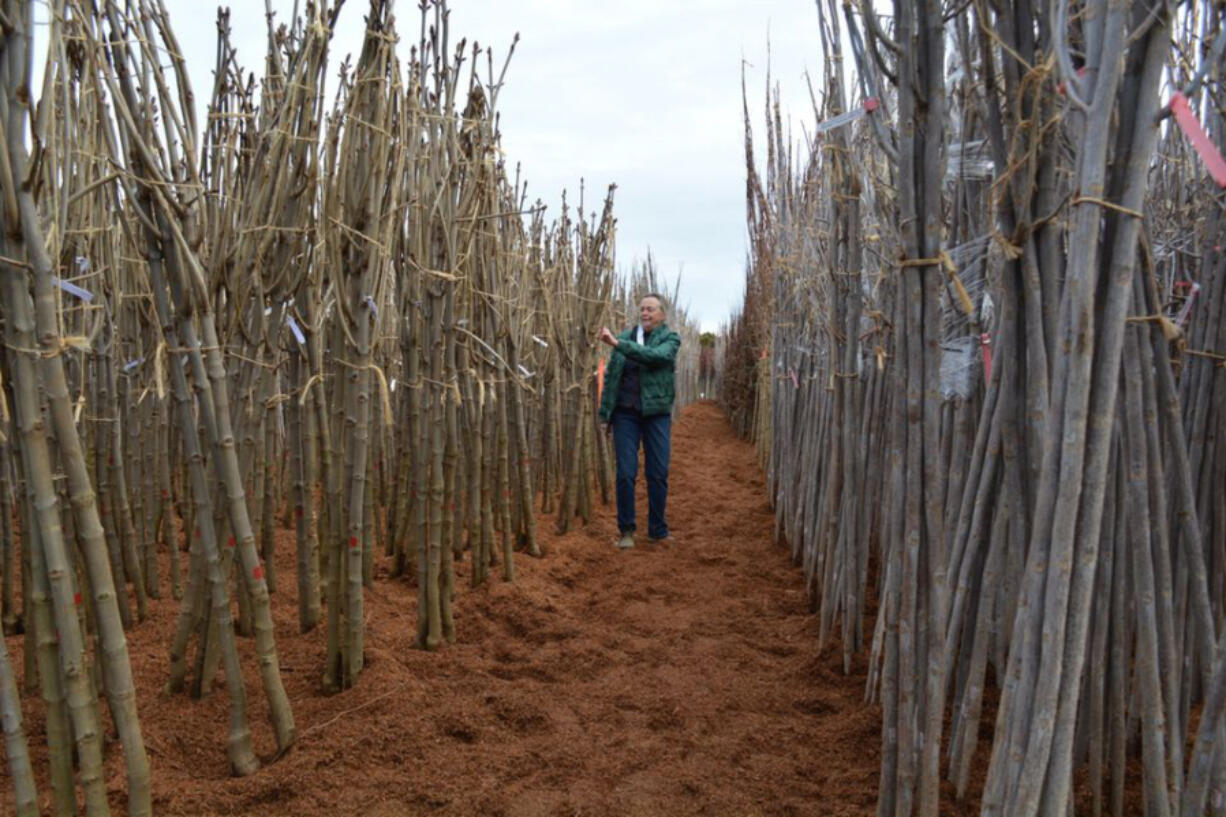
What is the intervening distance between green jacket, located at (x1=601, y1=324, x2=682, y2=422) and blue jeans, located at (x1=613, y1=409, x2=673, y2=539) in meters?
0.08

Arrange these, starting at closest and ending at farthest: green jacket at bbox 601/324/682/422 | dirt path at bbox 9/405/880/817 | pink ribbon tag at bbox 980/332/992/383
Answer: pink ribbon tag at bbox 980/332/992/383 → dirt path at bbox 9/405/880/817 → green jacket at bbox 601/324/682/422

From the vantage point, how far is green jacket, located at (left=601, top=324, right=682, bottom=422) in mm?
5164

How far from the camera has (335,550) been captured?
2.70m

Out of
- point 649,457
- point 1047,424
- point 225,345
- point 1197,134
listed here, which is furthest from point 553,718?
point 649,457

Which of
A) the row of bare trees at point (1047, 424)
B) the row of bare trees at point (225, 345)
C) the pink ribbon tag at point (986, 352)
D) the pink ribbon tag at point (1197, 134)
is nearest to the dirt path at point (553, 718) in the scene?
the row of bare trees at point (225, 345)

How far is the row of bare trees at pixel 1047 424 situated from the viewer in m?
1.25

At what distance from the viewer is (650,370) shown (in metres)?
5.33

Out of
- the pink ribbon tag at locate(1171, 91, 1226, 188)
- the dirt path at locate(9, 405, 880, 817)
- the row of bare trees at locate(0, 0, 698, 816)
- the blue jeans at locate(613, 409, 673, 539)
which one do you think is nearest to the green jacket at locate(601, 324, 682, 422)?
the blue jeans at locate(613, 409, 673, 539)

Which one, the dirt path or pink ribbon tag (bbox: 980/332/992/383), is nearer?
pink ribbon tag (bbox: 980/332/992/383)

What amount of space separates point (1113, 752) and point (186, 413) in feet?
6.97

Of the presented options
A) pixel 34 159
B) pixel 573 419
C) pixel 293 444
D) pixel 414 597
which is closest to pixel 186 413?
pixel 34 159

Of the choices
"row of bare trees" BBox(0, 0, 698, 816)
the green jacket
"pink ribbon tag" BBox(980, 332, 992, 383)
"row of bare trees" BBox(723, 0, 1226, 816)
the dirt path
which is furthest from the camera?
the green jacket

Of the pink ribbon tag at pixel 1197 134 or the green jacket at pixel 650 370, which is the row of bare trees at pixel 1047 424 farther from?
the green jacket at pixel 650 370

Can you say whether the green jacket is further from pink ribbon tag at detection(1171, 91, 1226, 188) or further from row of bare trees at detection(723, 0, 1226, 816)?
pink ribbon tag at detection(1171, 91, 1226, 188)
